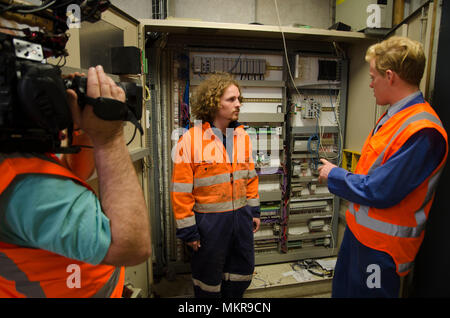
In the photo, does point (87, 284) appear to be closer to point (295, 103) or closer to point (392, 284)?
point (392, 284)

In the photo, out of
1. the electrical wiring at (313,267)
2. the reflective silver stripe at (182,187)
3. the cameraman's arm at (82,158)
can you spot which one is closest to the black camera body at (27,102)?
the cameraman's arm at (82,158)

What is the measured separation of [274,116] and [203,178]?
1.12m

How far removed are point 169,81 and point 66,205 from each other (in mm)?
1984

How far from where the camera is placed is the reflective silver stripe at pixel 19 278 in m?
0.56

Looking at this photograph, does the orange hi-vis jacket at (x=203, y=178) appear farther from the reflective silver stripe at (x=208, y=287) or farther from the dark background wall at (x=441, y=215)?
the dark background wall at (x=441, y=215)

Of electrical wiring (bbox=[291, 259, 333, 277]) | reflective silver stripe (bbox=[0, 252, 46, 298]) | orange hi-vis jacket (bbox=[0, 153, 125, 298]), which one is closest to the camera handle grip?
orange hi-vis jacket (bbox=[0, 153, 125, 298])

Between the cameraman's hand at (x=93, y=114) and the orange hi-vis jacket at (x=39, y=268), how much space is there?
0.10 metres

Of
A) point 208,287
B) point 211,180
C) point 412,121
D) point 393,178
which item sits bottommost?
point 208,287

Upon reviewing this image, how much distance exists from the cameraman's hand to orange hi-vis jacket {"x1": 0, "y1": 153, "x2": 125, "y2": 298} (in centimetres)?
10

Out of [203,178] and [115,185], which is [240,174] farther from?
[115,185]

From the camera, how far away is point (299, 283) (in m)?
2.25

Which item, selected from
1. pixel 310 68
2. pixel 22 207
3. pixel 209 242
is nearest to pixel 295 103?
pixel 310 68

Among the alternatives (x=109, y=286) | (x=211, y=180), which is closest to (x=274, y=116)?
(x=211, y=180)

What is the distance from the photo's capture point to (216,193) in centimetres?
160
